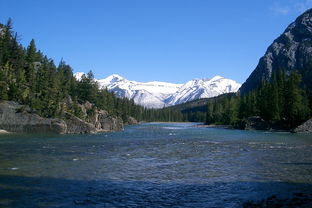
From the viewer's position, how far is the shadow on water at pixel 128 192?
1706cm

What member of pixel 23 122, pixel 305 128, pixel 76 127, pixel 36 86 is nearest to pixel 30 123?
pixel 23 122

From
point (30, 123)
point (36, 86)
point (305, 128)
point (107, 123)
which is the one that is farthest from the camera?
point (107, 123)

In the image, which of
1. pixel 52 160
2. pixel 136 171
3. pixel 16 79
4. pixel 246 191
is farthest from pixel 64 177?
pixel 16 79

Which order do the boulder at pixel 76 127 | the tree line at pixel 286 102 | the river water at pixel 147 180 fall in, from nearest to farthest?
1. the river water at pixel 147 180
2. the boulder at pixel 76 127
3. the tree line at pixel 286 102

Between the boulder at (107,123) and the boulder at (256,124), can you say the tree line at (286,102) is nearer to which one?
the boulder at (256,124)

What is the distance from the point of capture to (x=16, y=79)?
339ft

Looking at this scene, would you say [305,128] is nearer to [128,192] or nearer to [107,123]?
[107,123]

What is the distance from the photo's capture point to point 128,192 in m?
19.6

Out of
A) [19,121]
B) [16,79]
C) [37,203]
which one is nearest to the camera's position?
[37,203]

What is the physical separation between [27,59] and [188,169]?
391 feet

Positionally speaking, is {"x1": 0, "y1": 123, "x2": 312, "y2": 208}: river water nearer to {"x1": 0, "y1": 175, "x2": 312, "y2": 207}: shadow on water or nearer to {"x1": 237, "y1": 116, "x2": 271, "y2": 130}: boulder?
{"x1": 0, "y1": 175, "x2": 312, "y2": 207}: shadow on water

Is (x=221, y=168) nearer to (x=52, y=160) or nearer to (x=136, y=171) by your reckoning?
(x=136, y=171)

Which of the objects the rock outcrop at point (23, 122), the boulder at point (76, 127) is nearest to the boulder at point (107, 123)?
the boulder at point (76, 127)

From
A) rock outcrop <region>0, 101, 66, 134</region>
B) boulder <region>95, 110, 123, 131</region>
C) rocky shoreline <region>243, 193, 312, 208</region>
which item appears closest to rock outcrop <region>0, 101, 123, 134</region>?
rock outcrop <region>0, 101, 66, 134</region>
